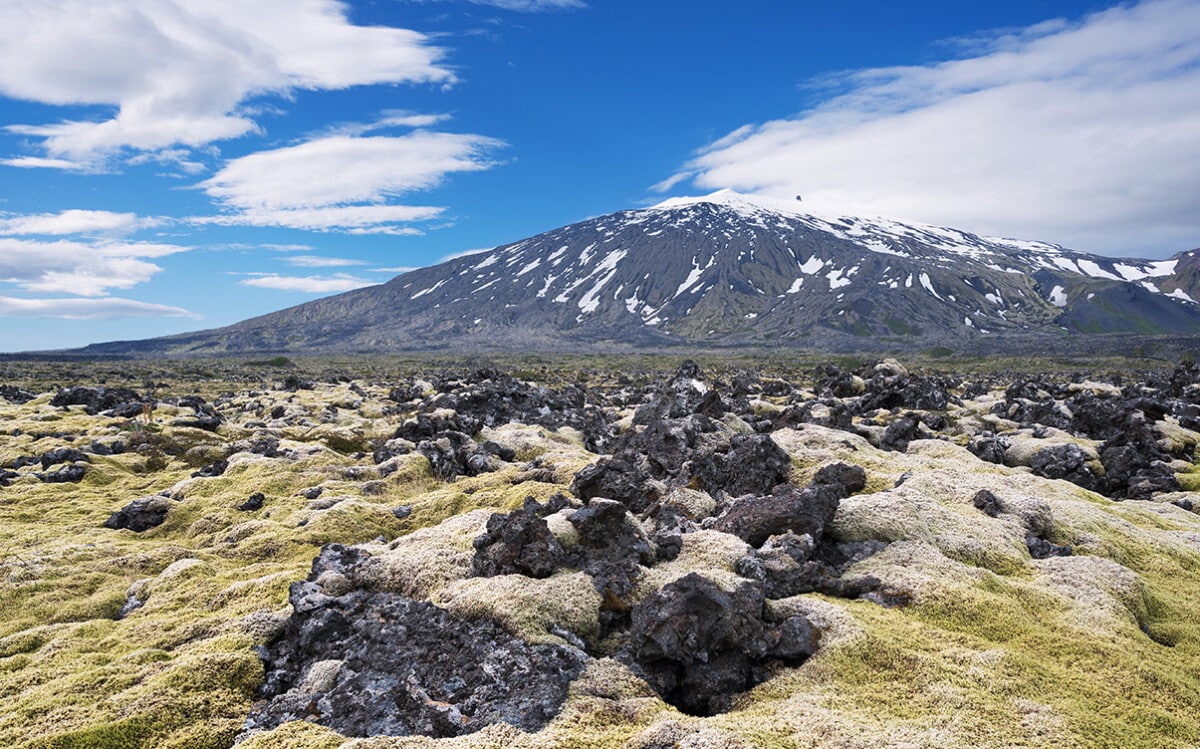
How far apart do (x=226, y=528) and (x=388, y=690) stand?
1285 cm

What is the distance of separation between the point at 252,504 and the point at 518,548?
12813mm

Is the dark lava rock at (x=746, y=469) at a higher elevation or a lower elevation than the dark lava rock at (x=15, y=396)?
lower

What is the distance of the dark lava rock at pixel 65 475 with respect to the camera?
2453 centimetres

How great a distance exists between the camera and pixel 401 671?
10.4 metres

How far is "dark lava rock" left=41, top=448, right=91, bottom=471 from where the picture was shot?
86.2ft

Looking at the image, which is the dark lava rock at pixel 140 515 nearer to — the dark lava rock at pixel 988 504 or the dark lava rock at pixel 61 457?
the dark lava rock at pixel 61 457

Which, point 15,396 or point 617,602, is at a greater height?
point 15,396

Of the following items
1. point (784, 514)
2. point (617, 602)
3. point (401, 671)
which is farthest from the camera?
point (784, 514)

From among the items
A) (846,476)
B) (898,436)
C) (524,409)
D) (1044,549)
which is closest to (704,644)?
(846,476)

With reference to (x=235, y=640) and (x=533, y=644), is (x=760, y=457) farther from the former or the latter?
(x=235, y=640)

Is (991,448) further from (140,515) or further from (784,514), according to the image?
(140,515)

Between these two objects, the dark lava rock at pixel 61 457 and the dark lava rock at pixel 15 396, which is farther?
the dark lava rock at pixel 15 396

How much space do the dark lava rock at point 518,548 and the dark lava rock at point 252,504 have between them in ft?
37.8

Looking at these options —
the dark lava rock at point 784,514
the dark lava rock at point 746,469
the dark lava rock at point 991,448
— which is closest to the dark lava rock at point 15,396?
the dark lava rock at point 746,469
